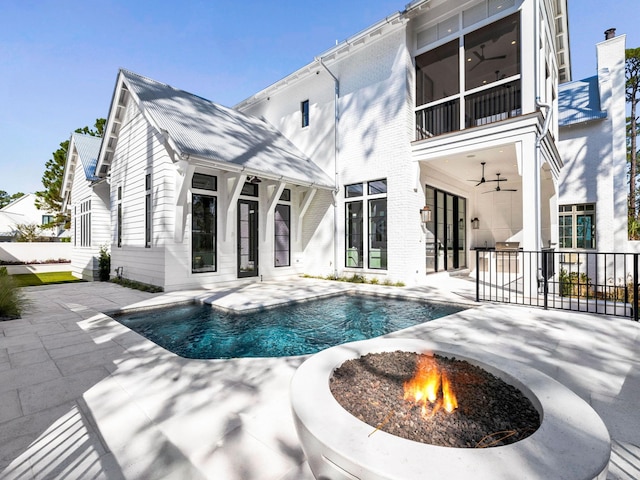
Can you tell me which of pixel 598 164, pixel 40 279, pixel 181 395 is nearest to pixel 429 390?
pixel 181 395

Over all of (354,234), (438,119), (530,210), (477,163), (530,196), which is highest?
(438,119)

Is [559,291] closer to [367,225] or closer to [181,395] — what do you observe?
[367,225]

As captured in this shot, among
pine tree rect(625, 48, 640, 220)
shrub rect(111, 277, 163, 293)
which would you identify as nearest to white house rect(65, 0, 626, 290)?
shrub rect(111, 277, 163, 293)

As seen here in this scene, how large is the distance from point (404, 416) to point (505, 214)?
12577 mm

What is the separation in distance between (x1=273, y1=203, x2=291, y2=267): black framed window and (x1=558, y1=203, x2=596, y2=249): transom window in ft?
31.6

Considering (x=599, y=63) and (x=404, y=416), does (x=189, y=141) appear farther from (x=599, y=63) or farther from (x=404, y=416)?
(x=599, y=63)

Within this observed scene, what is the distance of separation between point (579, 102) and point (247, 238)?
41.7 feet

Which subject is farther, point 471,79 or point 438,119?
point 471,79

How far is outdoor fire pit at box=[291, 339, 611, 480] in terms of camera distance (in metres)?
1.01

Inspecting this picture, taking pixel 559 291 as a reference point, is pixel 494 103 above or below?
above

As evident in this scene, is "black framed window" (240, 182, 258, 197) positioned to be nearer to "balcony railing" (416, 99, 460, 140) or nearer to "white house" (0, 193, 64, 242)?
"balcony railing" (416, 99, 460, 140)

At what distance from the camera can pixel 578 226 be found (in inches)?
415

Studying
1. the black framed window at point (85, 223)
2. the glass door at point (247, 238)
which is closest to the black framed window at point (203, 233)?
the glass door at point (247, 238)

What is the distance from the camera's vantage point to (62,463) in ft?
5.17
